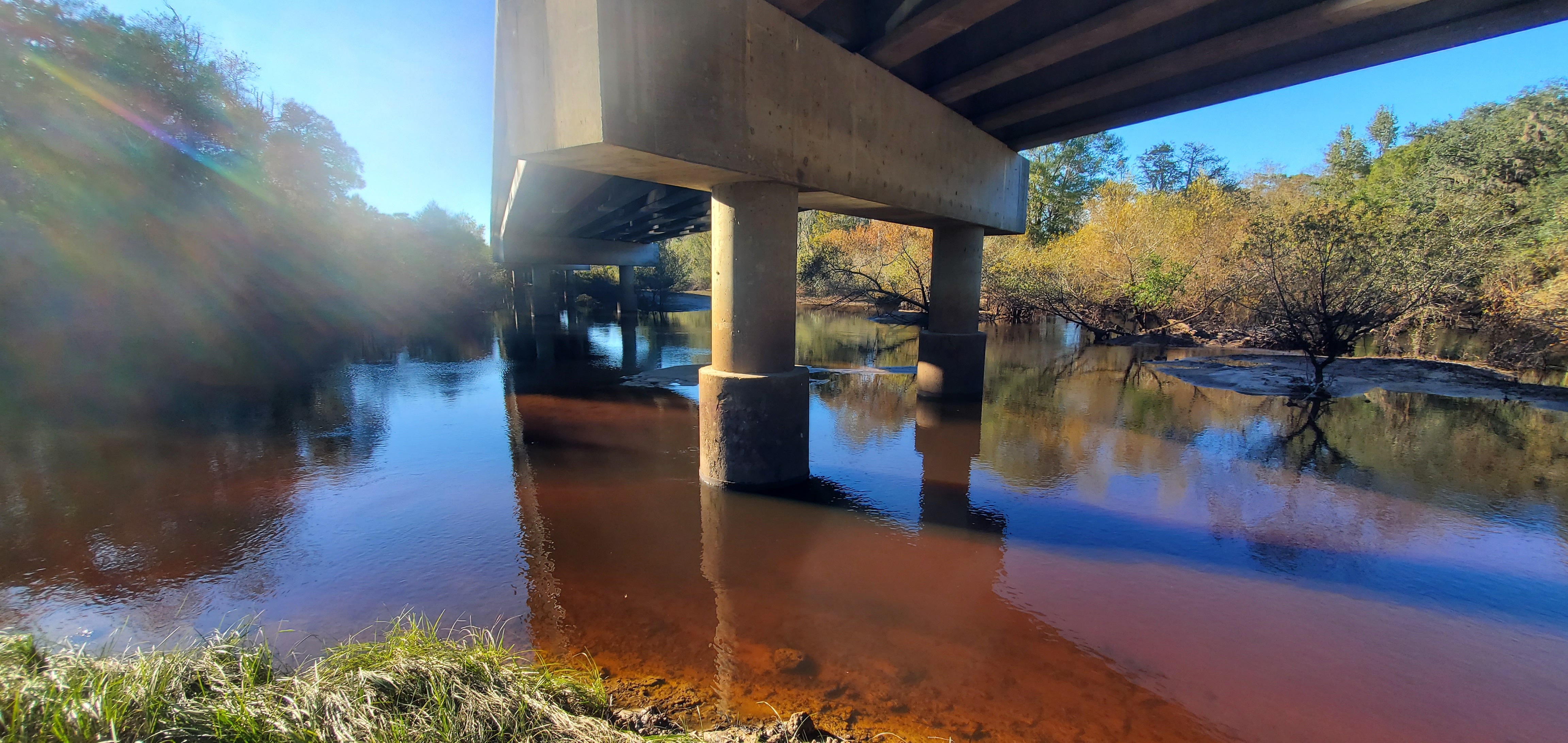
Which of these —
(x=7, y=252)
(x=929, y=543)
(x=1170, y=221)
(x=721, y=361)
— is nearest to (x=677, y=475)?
(x=721, y=361)

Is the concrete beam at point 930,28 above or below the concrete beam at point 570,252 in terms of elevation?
below

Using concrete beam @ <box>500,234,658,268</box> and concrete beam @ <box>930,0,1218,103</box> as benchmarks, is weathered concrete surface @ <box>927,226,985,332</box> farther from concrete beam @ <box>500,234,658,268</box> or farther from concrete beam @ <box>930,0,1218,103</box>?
concrete beam @ <box>500,234,658,268</box>

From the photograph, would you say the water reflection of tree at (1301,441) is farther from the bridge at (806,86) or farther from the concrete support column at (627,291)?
the concrete support column at (627,291)

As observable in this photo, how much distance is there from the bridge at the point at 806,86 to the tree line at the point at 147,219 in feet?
46.5

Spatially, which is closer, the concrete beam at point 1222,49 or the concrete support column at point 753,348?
the concrete beam at point 1222,49

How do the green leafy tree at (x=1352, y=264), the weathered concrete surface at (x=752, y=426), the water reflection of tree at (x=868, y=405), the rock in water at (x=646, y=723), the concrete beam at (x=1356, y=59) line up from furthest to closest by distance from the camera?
the green leafy tree at (x=1352, y=264)
the water reflection of tree at (x=868, y=405)
the weathered concrete surface at (x=752, y=426)
the concrete beam at (x=1356, y=59)
the rock in water at (x=646, y=723)

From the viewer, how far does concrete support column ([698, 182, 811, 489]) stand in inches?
266

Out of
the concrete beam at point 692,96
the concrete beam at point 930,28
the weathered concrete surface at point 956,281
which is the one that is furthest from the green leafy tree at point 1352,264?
the concrete beam at point 692,96

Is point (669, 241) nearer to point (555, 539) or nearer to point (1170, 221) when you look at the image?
point (1170, 221)

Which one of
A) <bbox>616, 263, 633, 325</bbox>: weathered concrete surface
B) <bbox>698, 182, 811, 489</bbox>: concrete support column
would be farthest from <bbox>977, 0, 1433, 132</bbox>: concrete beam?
<bbox>616, 263, 633, 325</bbox>: weathered concrete surface

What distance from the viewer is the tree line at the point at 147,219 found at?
15562 millimetres

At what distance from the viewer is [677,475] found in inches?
295

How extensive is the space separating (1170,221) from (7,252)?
37.0 m

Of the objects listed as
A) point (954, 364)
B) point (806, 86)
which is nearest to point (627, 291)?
point (954, 364)
